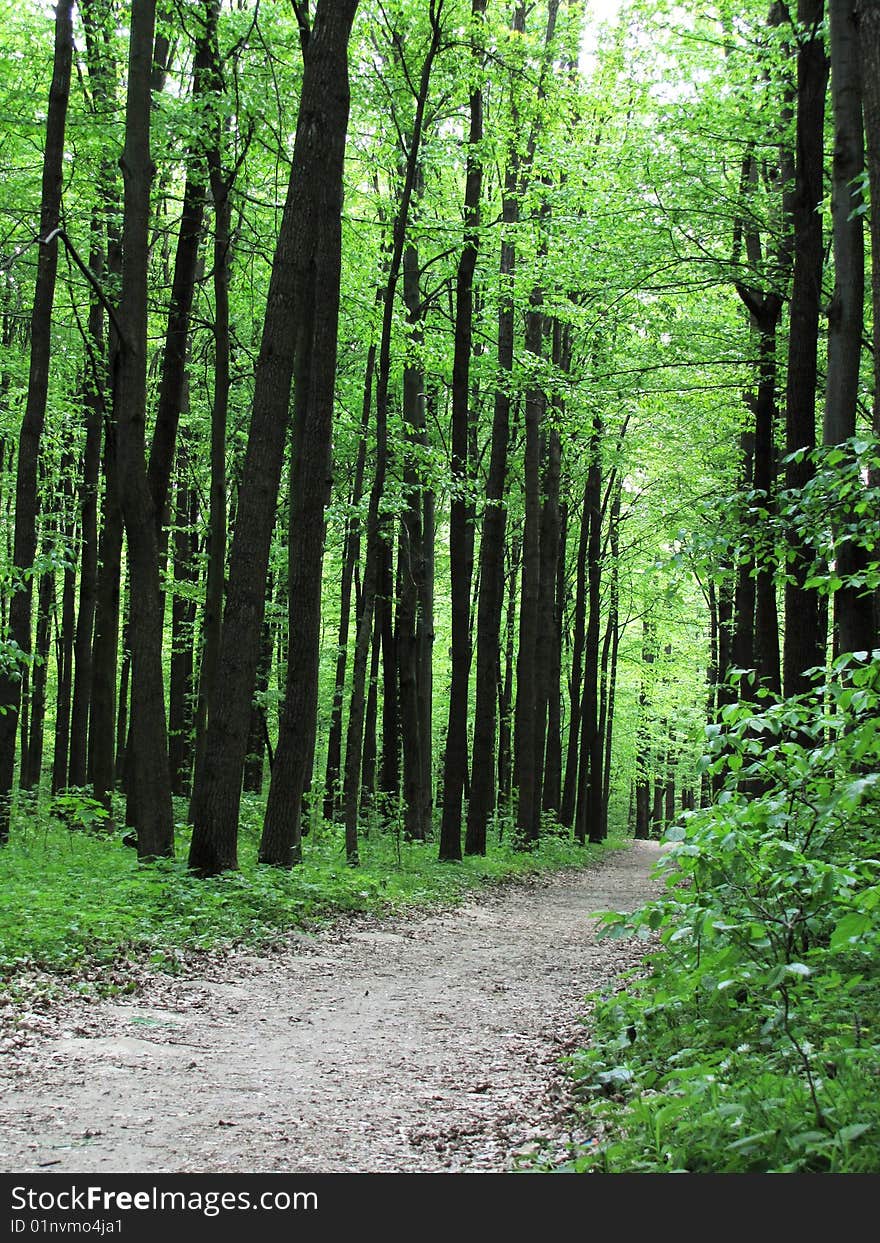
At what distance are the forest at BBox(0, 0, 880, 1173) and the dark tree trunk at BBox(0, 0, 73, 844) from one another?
6cm

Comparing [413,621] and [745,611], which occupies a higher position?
[745,611]

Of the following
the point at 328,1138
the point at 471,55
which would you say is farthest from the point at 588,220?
the point at 328,1138

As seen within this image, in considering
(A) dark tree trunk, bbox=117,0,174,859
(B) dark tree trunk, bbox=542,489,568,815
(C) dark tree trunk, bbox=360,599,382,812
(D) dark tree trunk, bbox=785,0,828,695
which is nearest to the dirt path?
(A) dark tree trunk, bbox=117,0,174,859

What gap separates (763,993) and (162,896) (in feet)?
19.5

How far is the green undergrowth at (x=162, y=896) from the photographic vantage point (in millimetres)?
7203

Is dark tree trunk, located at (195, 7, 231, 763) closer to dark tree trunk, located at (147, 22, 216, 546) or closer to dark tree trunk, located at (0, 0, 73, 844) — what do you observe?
A: dark tree trunk, located at (147, 22, 216, 546)

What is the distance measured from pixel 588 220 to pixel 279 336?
561 centimetres

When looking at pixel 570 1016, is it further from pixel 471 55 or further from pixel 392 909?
pixel 471 55

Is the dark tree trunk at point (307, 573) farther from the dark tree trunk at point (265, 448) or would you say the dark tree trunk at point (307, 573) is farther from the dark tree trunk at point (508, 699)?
the dark tree trunk at point (508, 699)

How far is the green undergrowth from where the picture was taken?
7.20 m

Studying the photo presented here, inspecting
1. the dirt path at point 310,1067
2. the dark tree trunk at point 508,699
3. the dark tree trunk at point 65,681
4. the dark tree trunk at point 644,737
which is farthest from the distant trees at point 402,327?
the dark tree trunk at point 644,737

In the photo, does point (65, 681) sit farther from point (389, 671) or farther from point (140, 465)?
point (140, 465)

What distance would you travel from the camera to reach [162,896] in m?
8.97

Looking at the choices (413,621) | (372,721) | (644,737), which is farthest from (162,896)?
(644,737)
